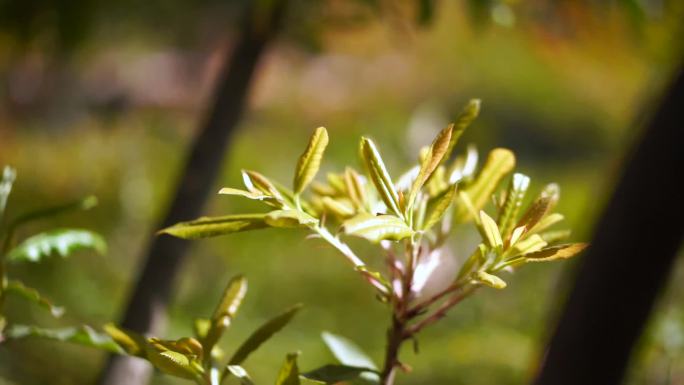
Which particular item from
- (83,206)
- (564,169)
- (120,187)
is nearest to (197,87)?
(120,187)

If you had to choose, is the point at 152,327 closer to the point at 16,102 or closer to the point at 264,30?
the point at 264,30

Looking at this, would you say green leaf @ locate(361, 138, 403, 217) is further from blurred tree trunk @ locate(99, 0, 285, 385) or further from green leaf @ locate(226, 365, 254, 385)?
blurred tree trunk @ locate(99, 0, 285, 385)

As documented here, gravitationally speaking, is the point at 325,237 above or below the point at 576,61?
below

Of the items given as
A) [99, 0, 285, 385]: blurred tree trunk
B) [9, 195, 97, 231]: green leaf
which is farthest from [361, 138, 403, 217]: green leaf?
[99, 0, 285, 385]: blurred tree trunk

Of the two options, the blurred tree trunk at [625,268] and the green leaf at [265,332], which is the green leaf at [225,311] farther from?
the blurred tree trunk at [625,268]

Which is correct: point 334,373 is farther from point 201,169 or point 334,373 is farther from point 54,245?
point 201,169

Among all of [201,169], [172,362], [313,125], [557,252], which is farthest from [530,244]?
[313,125]
